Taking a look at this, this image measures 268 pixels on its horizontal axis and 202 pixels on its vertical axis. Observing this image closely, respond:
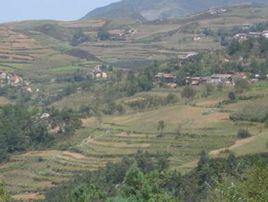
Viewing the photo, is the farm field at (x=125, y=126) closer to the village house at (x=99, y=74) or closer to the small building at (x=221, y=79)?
the village house at (x=99, y=74)

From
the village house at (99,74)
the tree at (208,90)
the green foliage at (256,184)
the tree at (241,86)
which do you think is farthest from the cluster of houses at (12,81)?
the green foliage at (256,184)

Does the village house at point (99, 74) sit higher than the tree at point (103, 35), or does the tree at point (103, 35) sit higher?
the tree at point (103, 35)

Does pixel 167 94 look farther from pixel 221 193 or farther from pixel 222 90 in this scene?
pixel 221 193

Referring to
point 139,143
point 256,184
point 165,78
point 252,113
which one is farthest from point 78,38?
point 256,184

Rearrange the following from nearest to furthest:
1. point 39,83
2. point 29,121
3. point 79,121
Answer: point 79,121 < point 29,121 < point 39,83

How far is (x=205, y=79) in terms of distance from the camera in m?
54.4

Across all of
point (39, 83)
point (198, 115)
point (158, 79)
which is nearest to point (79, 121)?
point (198, 115)

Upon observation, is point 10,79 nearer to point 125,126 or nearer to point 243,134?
point 125,126

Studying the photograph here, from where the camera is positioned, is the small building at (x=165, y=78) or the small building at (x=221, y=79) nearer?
the small building at (x=221, y=79)

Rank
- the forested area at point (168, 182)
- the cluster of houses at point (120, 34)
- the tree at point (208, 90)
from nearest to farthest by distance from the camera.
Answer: the forested area at point (168, 182), the tree at point (208, 90), the cluster of houses at point (120, 34)

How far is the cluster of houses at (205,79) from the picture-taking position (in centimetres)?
5234

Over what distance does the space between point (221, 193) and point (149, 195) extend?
508cm

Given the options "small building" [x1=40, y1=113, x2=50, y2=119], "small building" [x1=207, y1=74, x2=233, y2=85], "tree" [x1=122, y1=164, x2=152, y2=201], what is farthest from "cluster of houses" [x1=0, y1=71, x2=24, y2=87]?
"tree" [x1=122, y1=164, x2=152, y2=201]

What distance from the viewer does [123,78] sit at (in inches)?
2405
